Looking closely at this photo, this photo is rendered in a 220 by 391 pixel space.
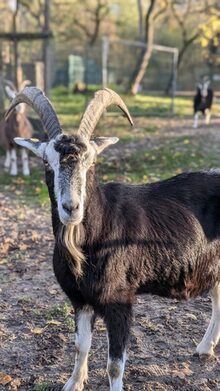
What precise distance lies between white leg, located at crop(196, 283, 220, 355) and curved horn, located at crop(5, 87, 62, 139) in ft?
6.24

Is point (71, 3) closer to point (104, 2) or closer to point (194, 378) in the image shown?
point (104, 2)

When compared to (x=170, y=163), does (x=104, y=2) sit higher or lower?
higher

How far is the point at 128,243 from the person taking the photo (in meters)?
3.87

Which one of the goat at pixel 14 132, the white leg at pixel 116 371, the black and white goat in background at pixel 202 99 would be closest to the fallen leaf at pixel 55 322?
the white leg at pixel 116 371

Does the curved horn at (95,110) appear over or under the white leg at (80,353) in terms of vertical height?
over

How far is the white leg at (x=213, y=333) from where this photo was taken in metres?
4.45

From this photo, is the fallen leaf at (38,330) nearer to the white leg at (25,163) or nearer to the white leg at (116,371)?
the white leg at (116,371)

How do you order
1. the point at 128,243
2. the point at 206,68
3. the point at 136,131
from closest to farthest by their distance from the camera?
the point at 128,243 < the point at 136,131 < the point at 206,68

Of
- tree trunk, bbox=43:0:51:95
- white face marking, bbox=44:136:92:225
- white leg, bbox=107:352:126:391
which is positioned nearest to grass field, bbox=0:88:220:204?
tree trunk, bbox=43:0:51:95

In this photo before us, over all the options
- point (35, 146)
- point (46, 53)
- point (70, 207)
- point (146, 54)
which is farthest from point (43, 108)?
point (146, 54)

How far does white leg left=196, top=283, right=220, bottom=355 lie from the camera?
14.6 ft

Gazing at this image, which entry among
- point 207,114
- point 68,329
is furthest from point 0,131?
point 207,114

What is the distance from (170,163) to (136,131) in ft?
15.1

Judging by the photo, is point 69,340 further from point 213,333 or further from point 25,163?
point 25,163
